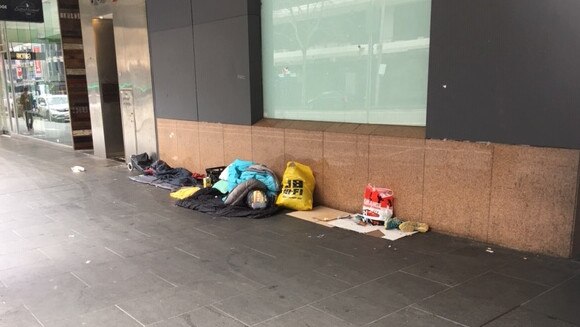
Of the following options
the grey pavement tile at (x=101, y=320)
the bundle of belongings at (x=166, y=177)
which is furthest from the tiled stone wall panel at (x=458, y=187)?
the bundle of belongings at (x=166, y=177)

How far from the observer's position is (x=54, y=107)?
43.4 feet

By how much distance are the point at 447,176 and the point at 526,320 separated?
6.12ft

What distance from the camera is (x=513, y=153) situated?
4.20m

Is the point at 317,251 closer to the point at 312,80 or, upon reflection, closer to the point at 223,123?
the point at 312,80

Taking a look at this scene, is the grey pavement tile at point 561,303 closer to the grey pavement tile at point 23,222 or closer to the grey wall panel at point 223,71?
the grey wall panel at point 223,71

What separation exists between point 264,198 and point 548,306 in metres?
3.38

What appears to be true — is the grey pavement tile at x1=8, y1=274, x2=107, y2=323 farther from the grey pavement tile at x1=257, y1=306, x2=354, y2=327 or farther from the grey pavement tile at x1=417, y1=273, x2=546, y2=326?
the grey pavement tile at x1=417, y1=273, x2=546, y2=326

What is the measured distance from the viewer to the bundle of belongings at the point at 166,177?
24.7ft

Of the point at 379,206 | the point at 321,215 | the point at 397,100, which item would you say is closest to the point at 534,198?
the point at 379,206

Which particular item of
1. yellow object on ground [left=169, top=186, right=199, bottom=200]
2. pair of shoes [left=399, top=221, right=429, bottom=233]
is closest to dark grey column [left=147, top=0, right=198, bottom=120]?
yellow object on ground [left=169, top=186, right=199, bottom=200]

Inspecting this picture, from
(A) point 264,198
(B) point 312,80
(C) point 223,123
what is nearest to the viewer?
(A) point 264,198

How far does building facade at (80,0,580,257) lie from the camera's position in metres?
3.98

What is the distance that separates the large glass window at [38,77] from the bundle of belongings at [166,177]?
516 centimetres

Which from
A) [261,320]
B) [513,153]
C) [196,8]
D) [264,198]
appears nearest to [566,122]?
[513,153]
